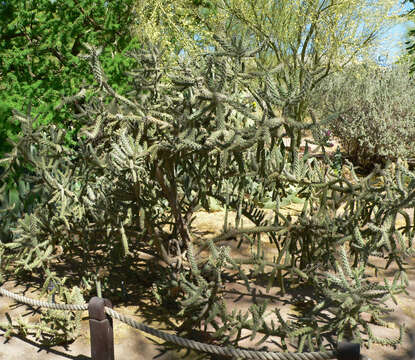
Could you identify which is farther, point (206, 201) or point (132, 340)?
point (206, 201)

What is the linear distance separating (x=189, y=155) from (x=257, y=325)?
1.05 m

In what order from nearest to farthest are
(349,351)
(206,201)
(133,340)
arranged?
(349,351) < (133,340) < (206,201)

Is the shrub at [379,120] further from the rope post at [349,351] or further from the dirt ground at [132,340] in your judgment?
the rope post at [349,351]

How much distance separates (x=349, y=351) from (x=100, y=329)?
46.3 inches

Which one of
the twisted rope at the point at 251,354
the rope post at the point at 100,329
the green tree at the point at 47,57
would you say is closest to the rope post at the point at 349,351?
the twisted rope at the point at 251,354

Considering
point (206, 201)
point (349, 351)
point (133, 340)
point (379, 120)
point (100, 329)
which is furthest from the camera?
point (379, 120)

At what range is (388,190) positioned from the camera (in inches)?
96.6

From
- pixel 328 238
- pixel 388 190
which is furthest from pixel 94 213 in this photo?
pixel 388 190

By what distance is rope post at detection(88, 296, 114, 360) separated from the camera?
85.5 inches

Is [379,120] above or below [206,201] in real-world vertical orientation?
above

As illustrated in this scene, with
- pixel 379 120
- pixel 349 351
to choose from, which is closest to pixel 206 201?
pixel 349 351

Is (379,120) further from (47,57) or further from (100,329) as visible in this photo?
(100,329)

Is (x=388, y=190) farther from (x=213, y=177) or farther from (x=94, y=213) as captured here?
(x=94, y=213)

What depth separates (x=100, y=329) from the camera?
7.20 ft
